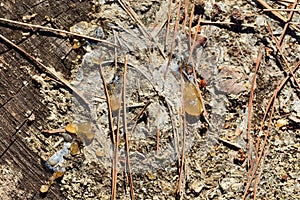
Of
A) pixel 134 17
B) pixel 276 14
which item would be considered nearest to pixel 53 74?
pixel 134 17

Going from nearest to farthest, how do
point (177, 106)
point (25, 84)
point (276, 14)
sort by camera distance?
point (25, 84) → point (177, 106) → point (276, 14)

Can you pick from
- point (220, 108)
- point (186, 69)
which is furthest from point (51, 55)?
point (220, 108)

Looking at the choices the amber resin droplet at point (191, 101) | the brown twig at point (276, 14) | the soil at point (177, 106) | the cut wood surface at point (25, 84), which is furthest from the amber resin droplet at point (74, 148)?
the brown twig at point (276, 14)

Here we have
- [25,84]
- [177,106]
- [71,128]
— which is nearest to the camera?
[25,84]

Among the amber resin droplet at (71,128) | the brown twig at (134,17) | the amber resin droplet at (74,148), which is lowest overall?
the amber resin droplet at (74,148)

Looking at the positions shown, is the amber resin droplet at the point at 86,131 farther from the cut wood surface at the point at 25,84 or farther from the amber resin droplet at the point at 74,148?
the cut wood surface at the point at 25,84

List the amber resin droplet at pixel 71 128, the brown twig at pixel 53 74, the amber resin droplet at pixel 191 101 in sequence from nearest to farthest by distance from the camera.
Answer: the brown twig at pixel 53 74 < the amber resin droplet at pixel 71 128 < the amber resin droplet at pixel 191 101

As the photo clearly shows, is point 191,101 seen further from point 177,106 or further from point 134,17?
point 134,17
